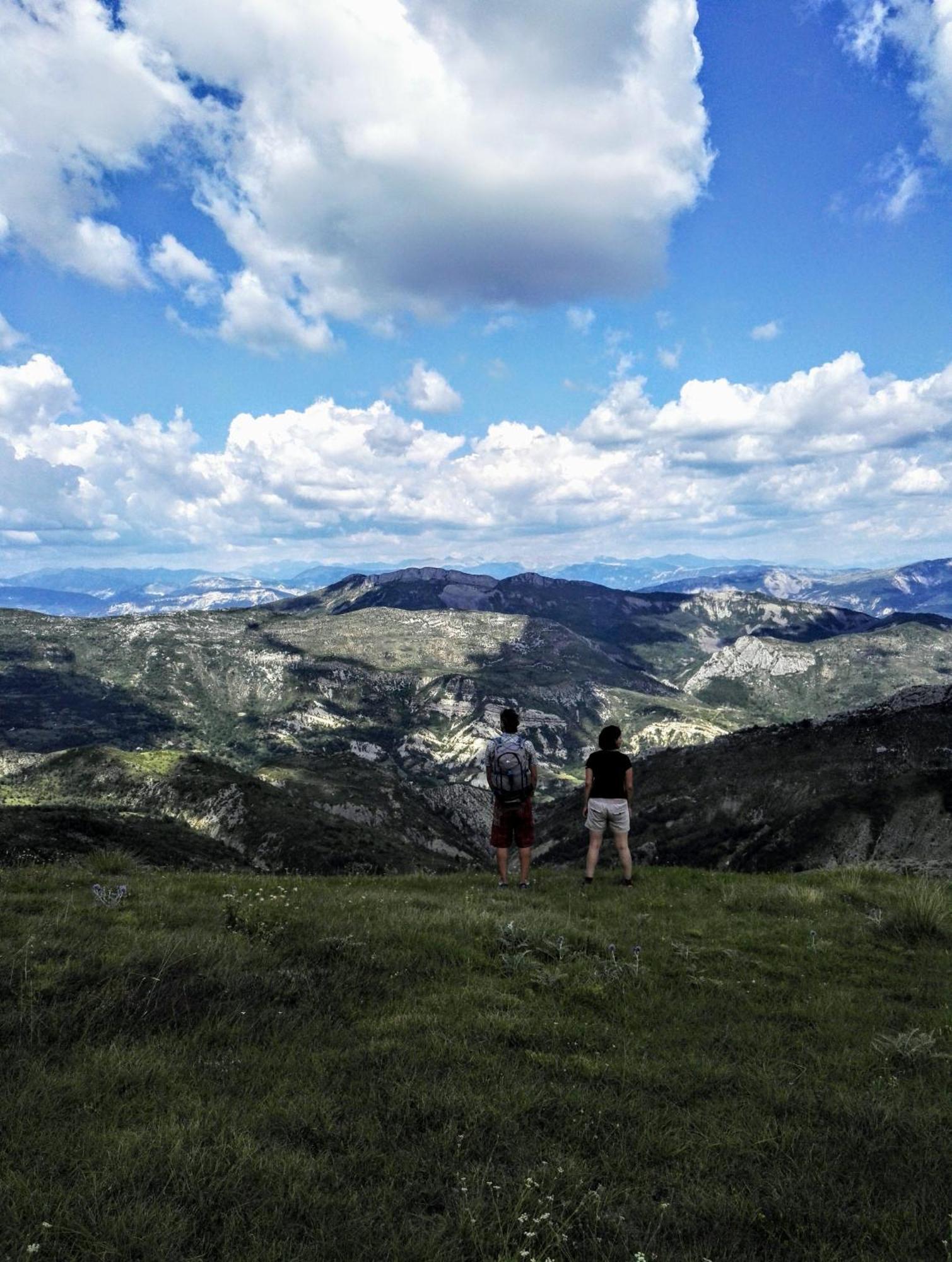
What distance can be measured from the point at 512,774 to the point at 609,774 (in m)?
2.56

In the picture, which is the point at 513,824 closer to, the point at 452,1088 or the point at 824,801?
the point at 452,1088

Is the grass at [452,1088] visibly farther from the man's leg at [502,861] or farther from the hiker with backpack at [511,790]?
the hiker with backpack at [511,790]

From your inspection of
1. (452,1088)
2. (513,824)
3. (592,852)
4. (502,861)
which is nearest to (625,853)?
(592,852)

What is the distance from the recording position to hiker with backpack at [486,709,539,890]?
16.0m

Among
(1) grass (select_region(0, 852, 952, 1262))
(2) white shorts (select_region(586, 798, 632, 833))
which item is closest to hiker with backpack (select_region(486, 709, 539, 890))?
(2) white shorts (select_region(586, 798, 632, 833))

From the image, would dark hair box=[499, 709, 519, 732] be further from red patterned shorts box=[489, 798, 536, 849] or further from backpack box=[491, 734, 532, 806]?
red patterned shorts box=[489, 798, 536, 849]

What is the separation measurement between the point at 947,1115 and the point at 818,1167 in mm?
1850

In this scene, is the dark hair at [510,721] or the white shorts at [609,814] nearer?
the dark hair at [510,721]

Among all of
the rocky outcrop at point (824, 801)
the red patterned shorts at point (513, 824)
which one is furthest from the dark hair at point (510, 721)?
the rocky outcrop at point (824, 801)

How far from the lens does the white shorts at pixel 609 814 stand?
16.4 meters

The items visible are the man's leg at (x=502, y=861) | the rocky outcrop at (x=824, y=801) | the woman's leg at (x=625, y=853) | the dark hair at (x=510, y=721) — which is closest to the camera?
the man's leg at (x=502, y=861)

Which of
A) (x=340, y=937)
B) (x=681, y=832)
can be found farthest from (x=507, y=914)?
(x=681, y=832)

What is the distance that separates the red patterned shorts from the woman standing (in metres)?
1.48

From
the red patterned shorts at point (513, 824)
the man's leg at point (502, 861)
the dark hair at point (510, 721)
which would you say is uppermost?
the dark hair at point (510, 721)
